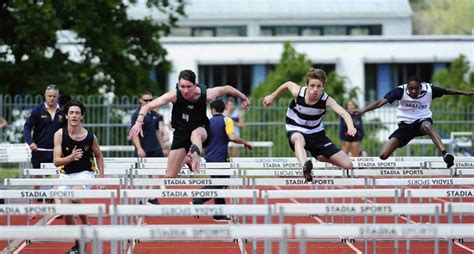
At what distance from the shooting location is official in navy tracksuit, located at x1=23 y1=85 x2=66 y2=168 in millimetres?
16078

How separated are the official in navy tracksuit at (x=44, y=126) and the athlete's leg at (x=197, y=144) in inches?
143

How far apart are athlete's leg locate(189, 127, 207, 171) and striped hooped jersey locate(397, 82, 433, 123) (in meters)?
3.54

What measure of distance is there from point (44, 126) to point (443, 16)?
66.7 metres

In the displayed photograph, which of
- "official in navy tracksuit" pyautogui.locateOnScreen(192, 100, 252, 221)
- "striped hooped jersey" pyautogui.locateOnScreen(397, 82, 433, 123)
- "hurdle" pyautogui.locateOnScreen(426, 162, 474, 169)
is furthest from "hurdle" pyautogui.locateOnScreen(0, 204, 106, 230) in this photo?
"hurdle" pyautogui.locateOnScreen(426, 162, 474, 169)

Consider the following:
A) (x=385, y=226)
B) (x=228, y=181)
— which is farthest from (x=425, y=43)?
(x=385, y=226)

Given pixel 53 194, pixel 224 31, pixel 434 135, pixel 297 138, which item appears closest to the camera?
pixel 53 194

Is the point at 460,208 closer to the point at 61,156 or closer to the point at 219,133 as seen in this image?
the point at 61,156

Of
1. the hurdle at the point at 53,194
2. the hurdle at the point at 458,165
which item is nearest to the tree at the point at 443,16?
the hurdle at the point at 458,165

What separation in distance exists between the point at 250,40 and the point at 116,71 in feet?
42.0

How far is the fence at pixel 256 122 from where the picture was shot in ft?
92.3

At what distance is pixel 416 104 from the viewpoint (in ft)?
49.6

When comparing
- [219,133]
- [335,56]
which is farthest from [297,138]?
[335,56]

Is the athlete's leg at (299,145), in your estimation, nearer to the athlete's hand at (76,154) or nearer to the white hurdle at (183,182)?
the white hurdle at (183,182)

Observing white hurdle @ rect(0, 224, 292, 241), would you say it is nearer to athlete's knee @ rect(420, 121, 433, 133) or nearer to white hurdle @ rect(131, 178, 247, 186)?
white hurdle @ rect(131, 178, 247, 186)
